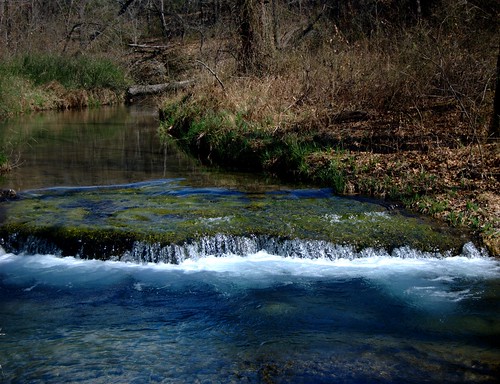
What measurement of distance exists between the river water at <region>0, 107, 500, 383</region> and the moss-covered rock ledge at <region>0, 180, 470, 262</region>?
2.3 inches

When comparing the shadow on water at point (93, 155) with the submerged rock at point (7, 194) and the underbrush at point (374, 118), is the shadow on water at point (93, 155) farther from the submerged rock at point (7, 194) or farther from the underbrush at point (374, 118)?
the underbrush at point (374, 118)

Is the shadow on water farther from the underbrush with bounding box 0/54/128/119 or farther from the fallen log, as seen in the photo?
the fallen log

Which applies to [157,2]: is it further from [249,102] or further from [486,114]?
[486,114]

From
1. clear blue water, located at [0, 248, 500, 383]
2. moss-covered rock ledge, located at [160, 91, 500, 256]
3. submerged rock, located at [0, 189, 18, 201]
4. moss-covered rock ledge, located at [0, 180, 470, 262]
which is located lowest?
clear blue water, located at [0, 248, 500, 383]

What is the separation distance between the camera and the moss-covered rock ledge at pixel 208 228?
9445 millimetres

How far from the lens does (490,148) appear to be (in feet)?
41.2

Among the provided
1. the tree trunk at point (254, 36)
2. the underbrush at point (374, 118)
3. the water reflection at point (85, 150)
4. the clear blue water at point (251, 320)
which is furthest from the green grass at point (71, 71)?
the clear blue water at point (251, 320)

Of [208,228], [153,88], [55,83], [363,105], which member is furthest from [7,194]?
[55,83]

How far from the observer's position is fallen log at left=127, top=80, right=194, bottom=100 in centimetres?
2436

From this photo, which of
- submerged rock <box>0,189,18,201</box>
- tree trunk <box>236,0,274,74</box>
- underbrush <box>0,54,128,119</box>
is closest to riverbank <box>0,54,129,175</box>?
underbrush <box>0,54,128,119</box>

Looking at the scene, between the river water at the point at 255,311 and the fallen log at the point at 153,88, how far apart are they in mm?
13076

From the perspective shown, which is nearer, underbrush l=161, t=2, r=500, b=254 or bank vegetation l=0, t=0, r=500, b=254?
underbrush l=161, t=2, r=500, b=254

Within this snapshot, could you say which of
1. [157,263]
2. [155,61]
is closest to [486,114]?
[157,263]

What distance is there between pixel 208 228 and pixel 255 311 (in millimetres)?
2344
